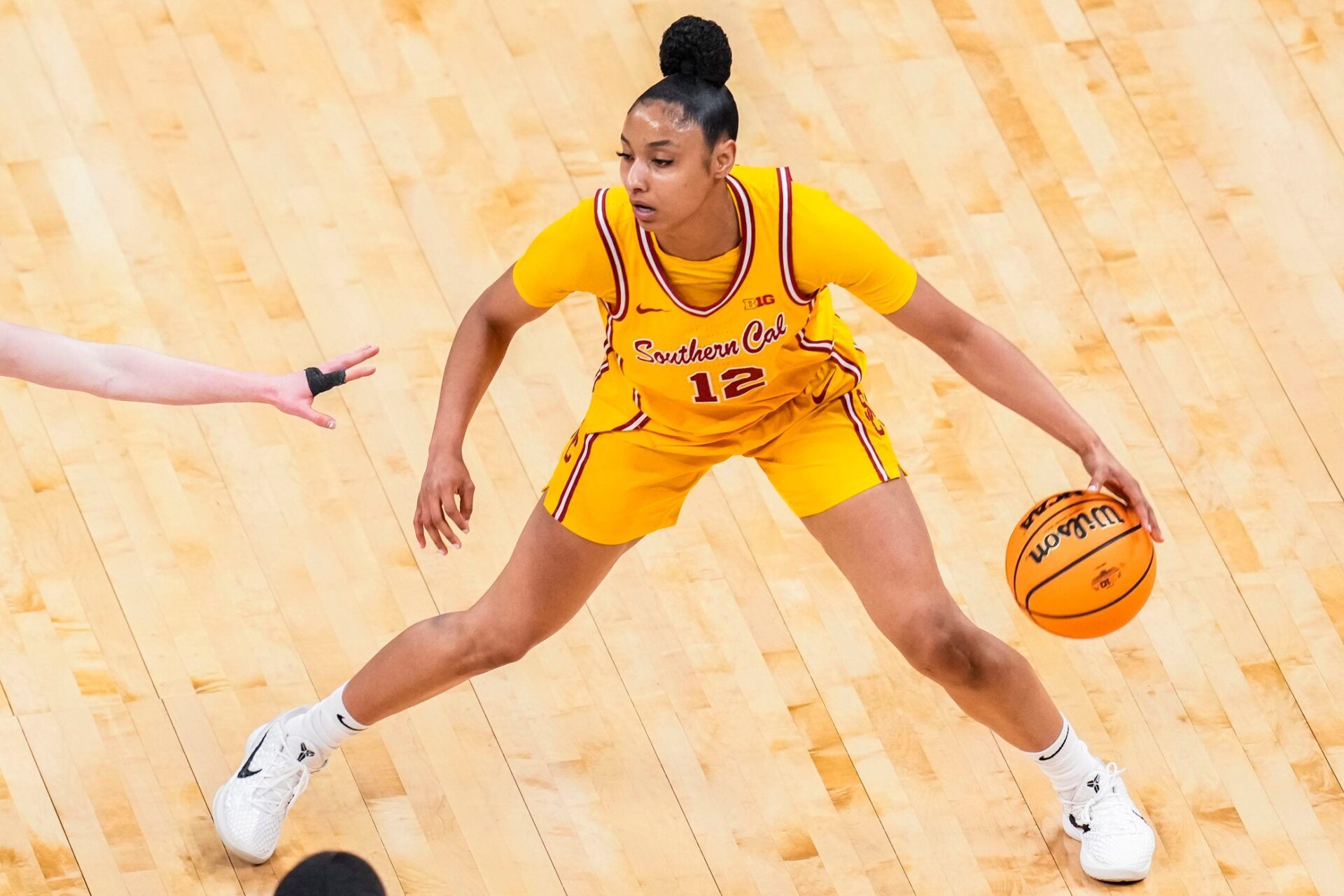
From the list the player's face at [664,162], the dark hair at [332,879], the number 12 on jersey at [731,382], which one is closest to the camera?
the dark hair at [332,879]

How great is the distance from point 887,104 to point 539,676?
226 cm

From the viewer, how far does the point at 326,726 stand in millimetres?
3949

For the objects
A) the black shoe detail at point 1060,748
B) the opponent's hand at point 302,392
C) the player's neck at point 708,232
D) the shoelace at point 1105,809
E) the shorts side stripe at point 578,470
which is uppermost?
the player's neck at point 708,232

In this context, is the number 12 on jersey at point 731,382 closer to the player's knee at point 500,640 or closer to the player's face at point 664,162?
the player's face at point 664,162

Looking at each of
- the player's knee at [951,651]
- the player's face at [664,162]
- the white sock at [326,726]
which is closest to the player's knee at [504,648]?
the white sock at [326,726]

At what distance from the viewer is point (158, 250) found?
5125 mm

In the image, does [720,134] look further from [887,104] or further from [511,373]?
[887,104]

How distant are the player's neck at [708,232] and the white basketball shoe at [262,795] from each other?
148 cm

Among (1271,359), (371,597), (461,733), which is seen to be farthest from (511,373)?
(1271,359)

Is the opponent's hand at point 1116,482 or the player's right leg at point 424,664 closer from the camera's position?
the opponent's hand at point 1116,482

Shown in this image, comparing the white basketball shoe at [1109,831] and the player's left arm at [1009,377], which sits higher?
the player's left arm at [1009,377]

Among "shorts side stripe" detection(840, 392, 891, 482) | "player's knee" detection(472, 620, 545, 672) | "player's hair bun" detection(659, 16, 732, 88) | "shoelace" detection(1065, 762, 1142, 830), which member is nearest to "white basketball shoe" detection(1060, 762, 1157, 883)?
"shoelace" detection(1065, 762, 1142, 830)

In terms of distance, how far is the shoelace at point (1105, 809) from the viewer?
4.05 metres

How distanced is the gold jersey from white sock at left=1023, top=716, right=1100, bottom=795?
41.7 inches
